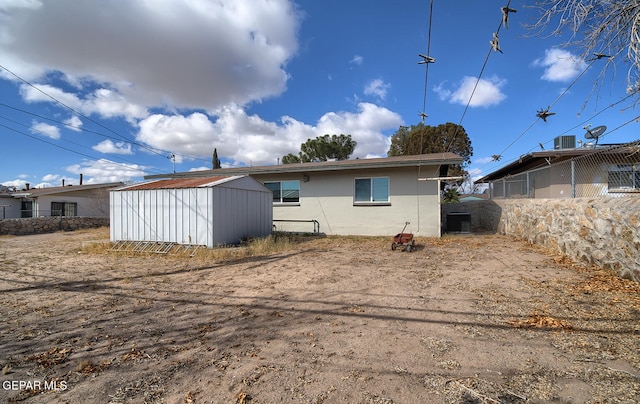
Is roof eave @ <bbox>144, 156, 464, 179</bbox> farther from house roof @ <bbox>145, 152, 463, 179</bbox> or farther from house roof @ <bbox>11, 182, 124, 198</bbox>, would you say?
house roof @ <bbox>11, 182, 124, 198</bbox>

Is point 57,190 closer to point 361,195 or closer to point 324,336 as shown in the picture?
point 361,195

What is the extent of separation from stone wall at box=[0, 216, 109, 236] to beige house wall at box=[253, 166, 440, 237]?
44.2ft

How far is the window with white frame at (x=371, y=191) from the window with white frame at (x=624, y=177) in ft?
22.2

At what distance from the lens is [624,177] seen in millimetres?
7980

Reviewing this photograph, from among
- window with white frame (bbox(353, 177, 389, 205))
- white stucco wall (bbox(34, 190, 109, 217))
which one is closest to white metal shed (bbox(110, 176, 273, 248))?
window with white frame (bbox(353, 177, 389, 205))

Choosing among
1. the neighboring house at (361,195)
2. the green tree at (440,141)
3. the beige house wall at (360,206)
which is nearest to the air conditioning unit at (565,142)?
the neighboring house at (361,195)

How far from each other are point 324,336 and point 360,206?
929 centimetres

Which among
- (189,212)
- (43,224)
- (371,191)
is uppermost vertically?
(371,191)

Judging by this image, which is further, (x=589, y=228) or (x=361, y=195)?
(x=361, y=195)

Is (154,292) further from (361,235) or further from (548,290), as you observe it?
(361,235)

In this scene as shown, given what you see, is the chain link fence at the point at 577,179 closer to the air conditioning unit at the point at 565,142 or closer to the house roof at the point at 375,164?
the air conditioning unit at the point at 565,142

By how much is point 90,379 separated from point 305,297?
2.67 meters

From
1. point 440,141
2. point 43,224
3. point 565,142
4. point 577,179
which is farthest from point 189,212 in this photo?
point 440,141

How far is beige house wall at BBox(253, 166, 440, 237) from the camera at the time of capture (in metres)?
11.4
